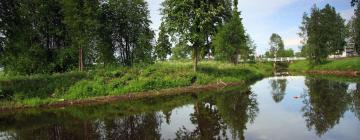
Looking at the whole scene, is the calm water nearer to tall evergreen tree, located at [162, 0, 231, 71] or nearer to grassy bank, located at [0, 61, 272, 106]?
grassy bank, located at [0, 61, 272, 106]

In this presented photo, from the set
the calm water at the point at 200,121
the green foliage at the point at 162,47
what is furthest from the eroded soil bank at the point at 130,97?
the green foliage at the point at 162,47

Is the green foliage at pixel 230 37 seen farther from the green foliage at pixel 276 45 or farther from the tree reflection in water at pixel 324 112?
the green foliage at pixel 276 45

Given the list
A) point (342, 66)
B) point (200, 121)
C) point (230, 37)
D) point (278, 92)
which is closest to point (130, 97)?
point (200, 121)

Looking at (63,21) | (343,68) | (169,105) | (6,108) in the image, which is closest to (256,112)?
(169,105)

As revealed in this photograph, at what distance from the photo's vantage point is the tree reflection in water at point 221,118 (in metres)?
15.8

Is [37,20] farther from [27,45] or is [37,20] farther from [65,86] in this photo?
[65,86]

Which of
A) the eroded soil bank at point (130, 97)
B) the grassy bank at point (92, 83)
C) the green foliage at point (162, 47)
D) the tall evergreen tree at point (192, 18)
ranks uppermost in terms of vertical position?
the tall evergreen tree at point (192, 18)

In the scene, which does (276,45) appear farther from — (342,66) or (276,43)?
(342,66)

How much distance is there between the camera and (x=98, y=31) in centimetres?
4353

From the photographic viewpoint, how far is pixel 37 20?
40.2 meters

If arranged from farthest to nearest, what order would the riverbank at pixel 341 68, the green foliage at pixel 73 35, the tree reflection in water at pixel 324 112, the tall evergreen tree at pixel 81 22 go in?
the riverbank at pixel 341 68 → the tall evergreen tree at pixel 81 22 → the green foliage at pixel 73 35 → the tree reflection in water at pixel 324 112

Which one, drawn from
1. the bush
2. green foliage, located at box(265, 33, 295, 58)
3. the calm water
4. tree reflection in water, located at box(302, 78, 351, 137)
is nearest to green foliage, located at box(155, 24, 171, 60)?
the bush

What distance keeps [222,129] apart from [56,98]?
839 inches

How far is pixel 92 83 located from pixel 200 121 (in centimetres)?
1903
